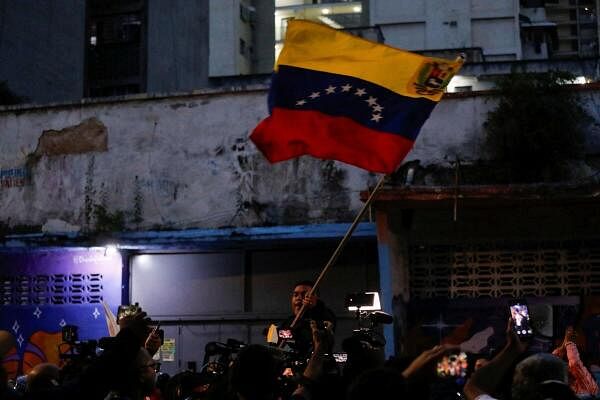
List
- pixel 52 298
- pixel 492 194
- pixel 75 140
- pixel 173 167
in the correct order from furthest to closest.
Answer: pixel 75 140 → pixel 52 298 → pixel 173 167 → pixel 492 194

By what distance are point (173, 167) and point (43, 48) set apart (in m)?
9.46

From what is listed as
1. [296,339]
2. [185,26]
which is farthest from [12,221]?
[185,26]

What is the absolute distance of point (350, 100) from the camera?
8.27m

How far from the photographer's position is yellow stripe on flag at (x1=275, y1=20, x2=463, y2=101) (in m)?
8.09

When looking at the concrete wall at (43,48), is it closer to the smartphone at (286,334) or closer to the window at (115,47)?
the window at (115,47)

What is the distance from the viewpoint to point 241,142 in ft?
44.8

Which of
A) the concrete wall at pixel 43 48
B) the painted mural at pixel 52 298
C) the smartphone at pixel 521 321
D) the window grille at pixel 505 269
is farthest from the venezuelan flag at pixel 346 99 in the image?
the concrete wall at pixel 43 48

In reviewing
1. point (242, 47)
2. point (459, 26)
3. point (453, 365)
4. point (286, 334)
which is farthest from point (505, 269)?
point (242, 47)

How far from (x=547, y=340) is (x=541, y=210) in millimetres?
1644

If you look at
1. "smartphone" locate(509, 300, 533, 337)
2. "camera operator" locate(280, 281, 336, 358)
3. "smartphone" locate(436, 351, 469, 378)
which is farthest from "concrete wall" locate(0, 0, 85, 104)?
"smartphone" locate(436, 351, 469, 378)

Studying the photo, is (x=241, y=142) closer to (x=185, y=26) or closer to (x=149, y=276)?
(x=149, y=276)

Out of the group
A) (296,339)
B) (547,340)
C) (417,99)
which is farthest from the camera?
(547,340)

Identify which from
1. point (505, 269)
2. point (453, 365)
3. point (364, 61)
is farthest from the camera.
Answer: point (505, 269)

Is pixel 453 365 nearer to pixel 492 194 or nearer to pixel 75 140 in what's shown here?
pixel 492 194
